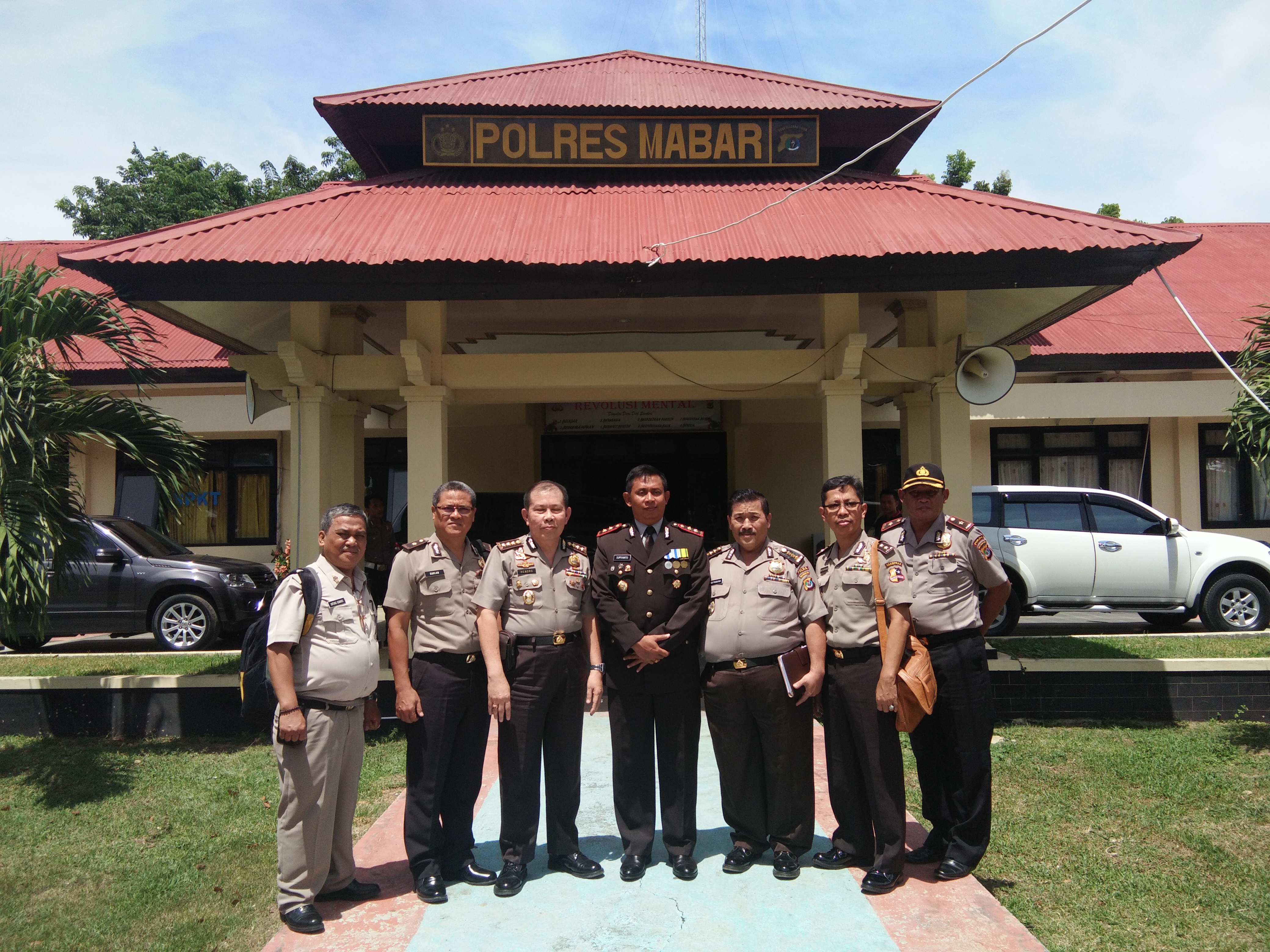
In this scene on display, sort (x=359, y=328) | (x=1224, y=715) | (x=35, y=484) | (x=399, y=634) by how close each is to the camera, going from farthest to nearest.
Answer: (x=359, y=328)
(x=1224, y=715)
(x=35, y=484)
(x=399, y=634)

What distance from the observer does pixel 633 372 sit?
7621 mm

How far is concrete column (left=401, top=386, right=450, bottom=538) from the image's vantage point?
24.5ft

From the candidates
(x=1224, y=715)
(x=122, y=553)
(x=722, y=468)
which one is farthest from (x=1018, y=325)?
(x=122, y=553)

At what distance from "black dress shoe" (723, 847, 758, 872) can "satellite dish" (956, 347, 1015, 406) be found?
4560mm

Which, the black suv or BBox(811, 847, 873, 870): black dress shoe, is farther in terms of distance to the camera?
the black suv

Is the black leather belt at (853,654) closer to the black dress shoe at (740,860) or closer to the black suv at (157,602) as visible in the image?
the black dress shoe at (740,860)

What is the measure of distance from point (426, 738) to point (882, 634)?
2000 millimetres

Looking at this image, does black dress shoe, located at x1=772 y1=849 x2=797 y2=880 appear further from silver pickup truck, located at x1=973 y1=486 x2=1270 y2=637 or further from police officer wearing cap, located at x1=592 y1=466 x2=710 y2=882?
silver pickup truck, located at x1=973 y1=486 x2=1270 y2=637

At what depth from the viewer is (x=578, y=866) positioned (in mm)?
3986

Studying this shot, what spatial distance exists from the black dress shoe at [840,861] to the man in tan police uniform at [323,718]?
1924 mm

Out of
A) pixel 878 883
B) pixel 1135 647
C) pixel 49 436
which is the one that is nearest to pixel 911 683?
pixel 878 883

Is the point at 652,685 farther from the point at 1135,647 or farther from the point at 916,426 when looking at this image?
the point at 1135,647

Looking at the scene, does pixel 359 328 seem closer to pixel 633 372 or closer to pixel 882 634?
pixel 633 372

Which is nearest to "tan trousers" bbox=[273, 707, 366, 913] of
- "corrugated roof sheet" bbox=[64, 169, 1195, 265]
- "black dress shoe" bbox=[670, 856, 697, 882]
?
"black dress shoe" bbox=[670, 856, 697, 882]
